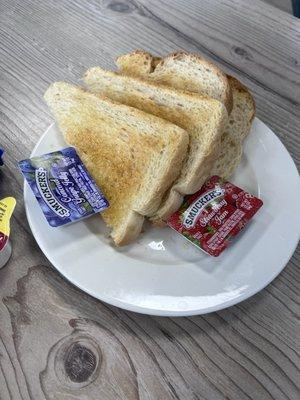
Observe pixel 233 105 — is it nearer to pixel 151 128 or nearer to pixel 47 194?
pixel 151 128

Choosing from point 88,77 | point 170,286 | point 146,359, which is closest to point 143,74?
point 88,77

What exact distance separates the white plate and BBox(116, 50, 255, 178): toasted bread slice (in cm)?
Result: 7

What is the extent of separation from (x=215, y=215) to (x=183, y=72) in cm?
44

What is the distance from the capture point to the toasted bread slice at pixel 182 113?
0.91 meters

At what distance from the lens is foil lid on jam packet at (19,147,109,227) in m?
0.85

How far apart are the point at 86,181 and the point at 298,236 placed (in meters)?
0.44

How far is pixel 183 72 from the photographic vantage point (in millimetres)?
1104

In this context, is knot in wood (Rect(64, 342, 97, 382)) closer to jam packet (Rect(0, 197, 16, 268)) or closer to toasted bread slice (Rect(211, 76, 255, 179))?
jam packet (Rect(0, 197, 16, 268))

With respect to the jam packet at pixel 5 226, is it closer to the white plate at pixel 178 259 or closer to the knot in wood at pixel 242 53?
the white plate at pixel 178 259

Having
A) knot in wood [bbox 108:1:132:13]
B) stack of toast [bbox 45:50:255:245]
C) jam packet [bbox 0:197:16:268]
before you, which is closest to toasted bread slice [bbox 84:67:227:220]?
stack of toast [bbox 45:50:255:245]

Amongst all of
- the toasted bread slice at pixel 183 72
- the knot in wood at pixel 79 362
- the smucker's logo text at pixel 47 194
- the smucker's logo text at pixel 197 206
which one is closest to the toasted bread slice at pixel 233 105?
the toasted bread slice at pixel 183 72

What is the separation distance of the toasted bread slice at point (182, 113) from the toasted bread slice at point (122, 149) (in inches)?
1.1

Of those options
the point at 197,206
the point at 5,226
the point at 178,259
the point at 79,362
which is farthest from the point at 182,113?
the point at 79,362

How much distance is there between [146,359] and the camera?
76 centimetres
